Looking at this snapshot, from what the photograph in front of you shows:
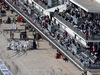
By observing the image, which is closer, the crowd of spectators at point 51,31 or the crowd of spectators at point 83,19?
the crowd of spectators at point 83,19

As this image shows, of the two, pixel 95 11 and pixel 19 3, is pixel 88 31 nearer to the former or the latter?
pixel 95 11

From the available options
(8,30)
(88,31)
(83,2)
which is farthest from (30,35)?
(88,31)

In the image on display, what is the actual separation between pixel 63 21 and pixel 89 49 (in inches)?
340

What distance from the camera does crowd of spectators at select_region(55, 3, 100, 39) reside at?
220 ft

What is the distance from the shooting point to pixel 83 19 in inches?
2800

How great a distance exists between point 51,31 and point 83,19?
6.71 meters

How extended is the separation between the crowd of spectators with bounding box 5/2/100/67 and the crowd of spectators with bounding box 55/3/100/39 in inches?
74.8

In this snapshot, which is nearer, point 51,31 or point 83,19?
point 83,19

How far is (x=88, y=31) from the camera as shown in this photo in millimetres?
66750

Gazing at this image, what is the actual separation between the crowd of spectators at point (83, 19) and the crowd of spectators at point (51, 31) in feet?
6.23

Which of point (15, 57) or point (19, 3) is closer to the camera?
point (15, 57)

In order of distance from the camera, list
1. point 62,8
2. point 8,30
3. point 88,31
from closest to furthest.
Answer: point 88,31, point 62,8, point 8,30

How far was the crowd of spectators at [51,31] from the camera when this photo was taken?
69.0 metres

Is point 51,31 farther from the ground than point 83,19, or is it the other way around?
point 83,19
